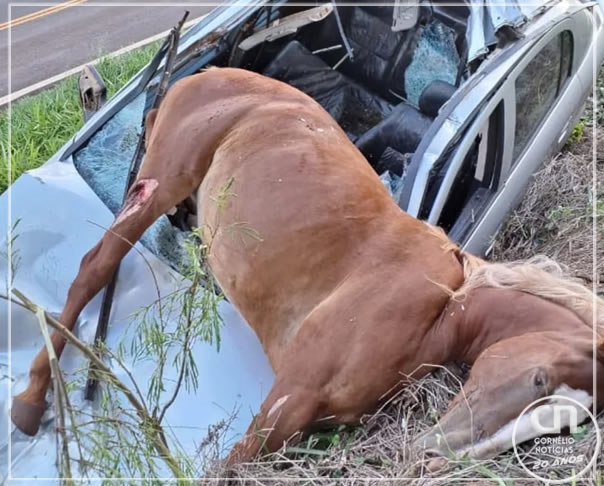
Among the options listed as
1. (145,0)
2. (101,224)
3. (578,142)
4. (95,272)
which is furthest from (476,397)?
(145,0)

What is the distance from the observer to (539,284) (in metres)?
2.48

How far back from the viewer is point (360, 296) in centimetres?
263

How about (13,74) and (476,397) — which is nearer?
(476,397)

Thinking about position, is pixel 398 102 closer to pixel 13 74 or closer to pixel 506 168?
pixel 506 168

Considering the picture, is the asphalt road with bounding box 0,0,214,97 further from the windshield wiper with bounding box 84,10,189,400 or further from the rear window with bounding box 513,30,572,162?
the rear window with bounding box 513,30,572,162

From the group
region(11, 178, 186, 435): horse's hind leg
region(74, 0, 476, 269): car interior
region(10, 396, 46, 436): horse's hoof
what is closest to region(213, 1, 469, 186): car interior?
region(74, 0, 476, 269): car interior

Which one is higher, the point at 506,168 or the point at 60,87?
the point at 60,87

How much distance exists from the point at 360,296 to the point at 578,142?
107 inches

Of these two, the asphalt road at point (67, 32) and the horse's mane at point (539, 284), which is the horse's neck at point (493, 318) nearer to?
the horse's mane at point (539, 284)

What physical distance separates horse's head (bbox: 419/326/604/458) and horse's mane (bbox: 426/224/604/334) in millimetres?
123

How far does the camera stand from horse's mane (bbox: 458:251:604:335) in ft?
7.79

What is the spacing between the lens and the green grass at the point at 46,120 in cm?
536

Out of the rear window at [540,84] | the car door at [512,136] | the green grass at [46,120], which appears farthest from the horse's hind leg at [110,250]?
the green grass at [46,120]

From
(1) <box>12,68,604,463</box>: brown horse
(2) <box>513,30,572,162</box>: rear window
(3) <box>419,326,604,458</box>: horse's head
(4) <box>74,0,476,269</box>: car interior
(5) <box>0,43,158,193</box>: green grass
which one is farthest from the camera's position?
(5) <box>0,43,158,193</box>: green grass
